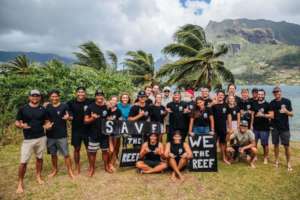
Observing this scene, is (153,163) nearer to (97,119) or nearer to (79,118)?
(97,119)

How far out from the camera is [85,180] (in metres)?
6.59

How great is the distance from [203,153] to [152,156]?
4.50 ft

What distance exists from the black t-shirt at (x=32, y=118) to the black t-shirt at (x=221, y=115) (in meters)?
4.58

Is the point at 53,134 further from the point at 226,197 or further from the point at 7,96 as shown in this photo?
the point at 7,96

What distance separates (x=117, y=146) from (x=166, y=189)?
2336mm

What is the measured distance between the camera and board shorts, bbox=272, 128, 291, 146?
23.5 ft

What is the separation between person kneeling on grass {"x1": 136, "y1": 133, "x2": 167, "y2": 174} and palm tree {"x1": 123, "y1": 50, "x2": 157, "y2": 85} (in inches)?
560

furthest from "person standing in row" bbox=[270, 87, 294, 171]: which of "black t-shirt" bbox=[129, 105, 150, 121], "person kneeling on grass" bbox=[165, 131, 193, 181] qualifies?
"black t-shirt" bbox=[129, 105, 150, 121]

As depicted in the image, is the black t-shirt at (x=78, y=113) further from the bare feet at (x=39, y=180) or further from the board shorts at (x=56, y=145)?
the bare feet at (x=39, y=180)

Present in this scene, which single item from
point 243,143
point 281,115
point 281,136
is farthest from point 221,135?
point 281,115

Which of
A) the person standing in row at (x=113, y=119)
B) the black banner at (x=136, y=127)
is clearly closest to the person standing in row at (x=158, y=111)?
the black banner at (x=136, y=127)

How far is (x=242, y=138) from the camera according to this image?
7.80 meters

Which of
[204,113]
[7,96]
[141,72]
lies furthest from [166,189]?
[141,72]

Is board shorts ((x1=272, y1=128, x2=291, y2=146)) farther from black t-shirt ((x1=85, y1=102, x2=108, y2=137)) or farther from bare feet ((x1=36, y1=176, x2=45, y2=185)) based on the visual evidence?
bare feet ((x1=36, y1=176, x2=45, y2=185))
